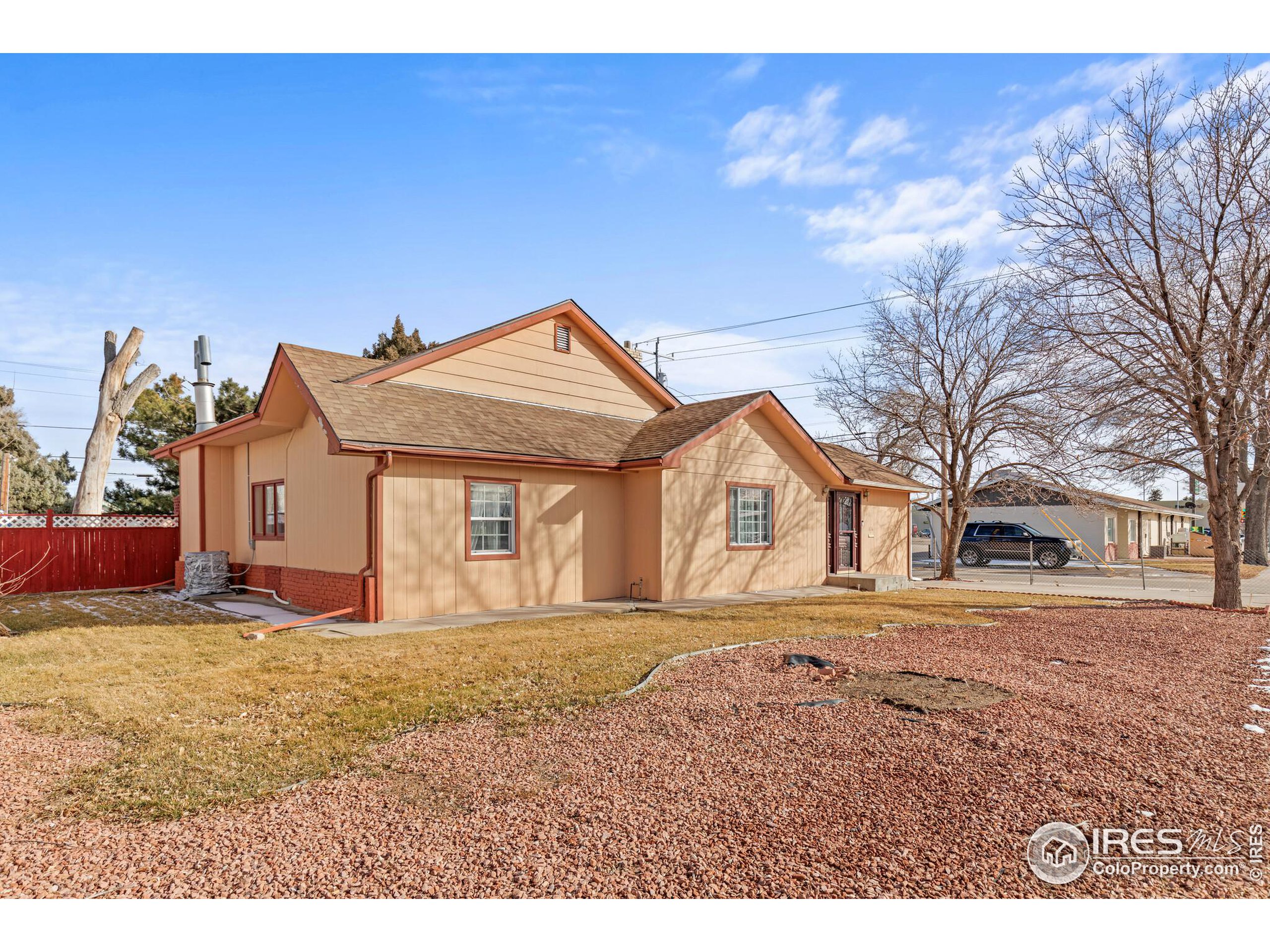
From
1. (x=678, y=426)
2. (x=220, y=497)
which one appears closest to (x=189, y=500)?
(x=220, y=497)

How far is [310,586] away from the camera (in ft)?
40.2

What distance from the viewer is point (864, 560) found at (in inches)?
746

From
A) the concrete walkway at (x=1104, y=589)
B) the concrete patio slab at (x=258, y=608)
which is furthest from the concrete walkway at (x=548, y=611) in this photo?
the concrete walkway at (x=1104, y=589)

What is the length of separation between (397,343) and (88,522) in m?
14.0

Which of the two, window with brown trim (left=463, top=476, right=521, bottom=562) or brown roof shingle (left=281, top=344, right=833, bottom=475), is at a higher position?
brown roof shingle (left=281, top=344, right=833, bottom=475)

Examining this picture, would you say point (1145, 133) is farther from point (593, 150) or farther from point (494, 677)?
point (494, 677)

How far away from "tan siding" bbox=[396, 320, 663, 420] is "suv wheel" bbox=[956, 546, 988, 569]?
1801 cm

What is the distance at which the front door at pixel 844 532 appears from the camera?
17.7 meters

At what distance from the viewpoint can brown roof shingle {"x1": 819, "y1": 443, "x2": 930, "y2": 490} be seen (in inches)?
737

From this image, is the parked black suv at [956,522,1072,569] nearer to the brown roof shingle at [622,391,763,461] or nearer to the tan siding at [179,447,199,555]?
the brown roof shingle at [622,391,763,461]

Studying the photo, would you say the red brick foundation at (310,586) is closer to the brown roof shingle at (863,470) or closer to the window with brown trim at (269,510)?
the window with brown trim at (269,510)

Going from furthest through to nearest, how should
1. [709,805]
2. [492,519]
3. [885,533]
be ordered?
[885,533] < [492,519] < [709,805]

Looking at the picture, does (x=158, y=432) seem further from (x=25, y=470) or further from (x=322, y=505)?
(x=322, y=505)
